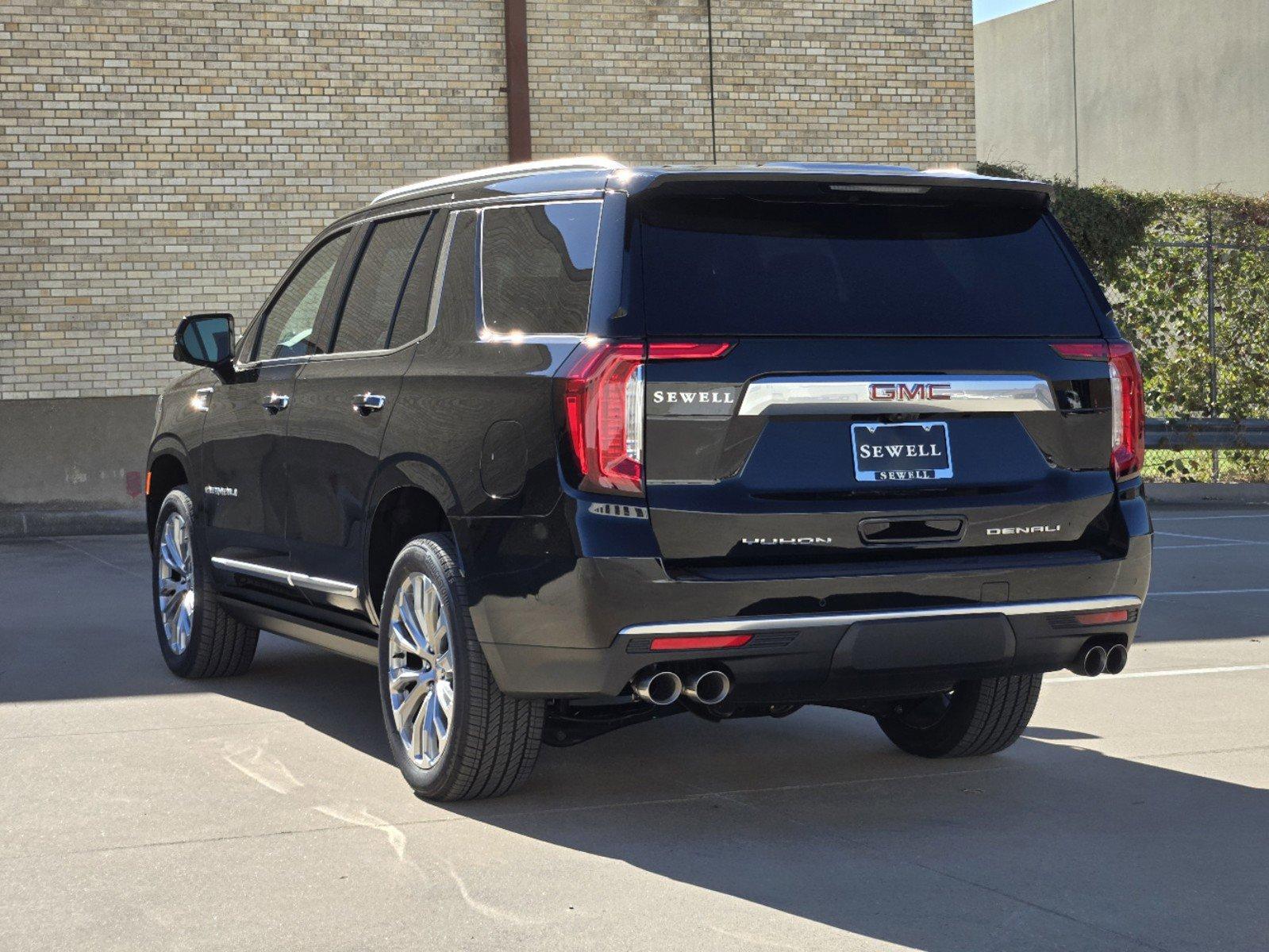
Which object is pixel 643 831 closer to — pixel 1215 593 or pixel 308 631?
pixel 308 631

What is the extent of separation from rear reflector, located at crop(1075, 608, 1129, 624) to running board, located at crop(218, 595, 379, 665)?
234cm

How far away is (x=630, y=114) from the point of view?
1895 centimetres

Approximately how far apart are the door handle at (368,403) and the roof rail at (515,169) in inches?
30.7

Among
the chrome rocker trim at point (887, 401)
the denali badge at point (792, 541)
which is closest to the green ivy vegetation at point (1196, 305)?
the chrome rocker trim at point (887, 401)

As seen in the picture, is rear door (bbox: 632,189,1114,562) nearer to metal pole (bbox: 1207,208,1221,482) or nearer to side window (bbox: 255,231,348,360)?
side window (bbox: 255,231,348,360)

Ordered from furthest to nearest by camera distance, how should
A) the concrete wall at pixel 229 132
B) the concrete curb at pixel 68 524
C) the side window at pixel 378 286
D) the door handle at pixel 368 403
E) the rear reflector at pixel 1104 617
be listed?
1. the concrete wall at pixel 229 132
2. the concrete curb at pixel 68 524
3. the side window at pixel 378 286
4. the door handle at pixel 368 403
5. the rear reflector at pixel 1104 617

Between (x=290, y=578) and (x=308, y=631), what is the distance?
0.21 meters

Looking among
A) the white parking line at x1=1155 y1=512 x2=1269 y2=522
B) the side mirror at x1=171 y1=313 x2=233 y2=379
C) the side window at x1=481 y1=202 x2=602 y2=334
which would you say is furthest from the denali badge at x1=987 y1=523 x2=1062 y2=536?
the white parking line at x1=1155 y1=512 x2=1269 y2=522

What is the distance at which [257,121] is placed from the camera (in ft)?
58.0

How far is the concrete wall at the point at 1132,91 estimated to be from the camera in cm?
3281

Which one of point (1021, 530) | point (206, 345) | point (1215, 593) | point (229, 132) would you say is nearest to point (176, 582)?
point (206, 345)

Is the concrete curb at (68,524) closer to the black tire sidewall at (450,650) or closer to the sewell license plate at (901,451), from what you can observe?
the black tire sidewall at (450,650)

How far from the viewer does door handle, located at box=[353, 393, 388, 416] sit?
19.9ft

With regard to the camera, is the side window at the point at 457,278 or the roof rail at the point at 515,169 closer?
the roof rail at the point at 515,169
